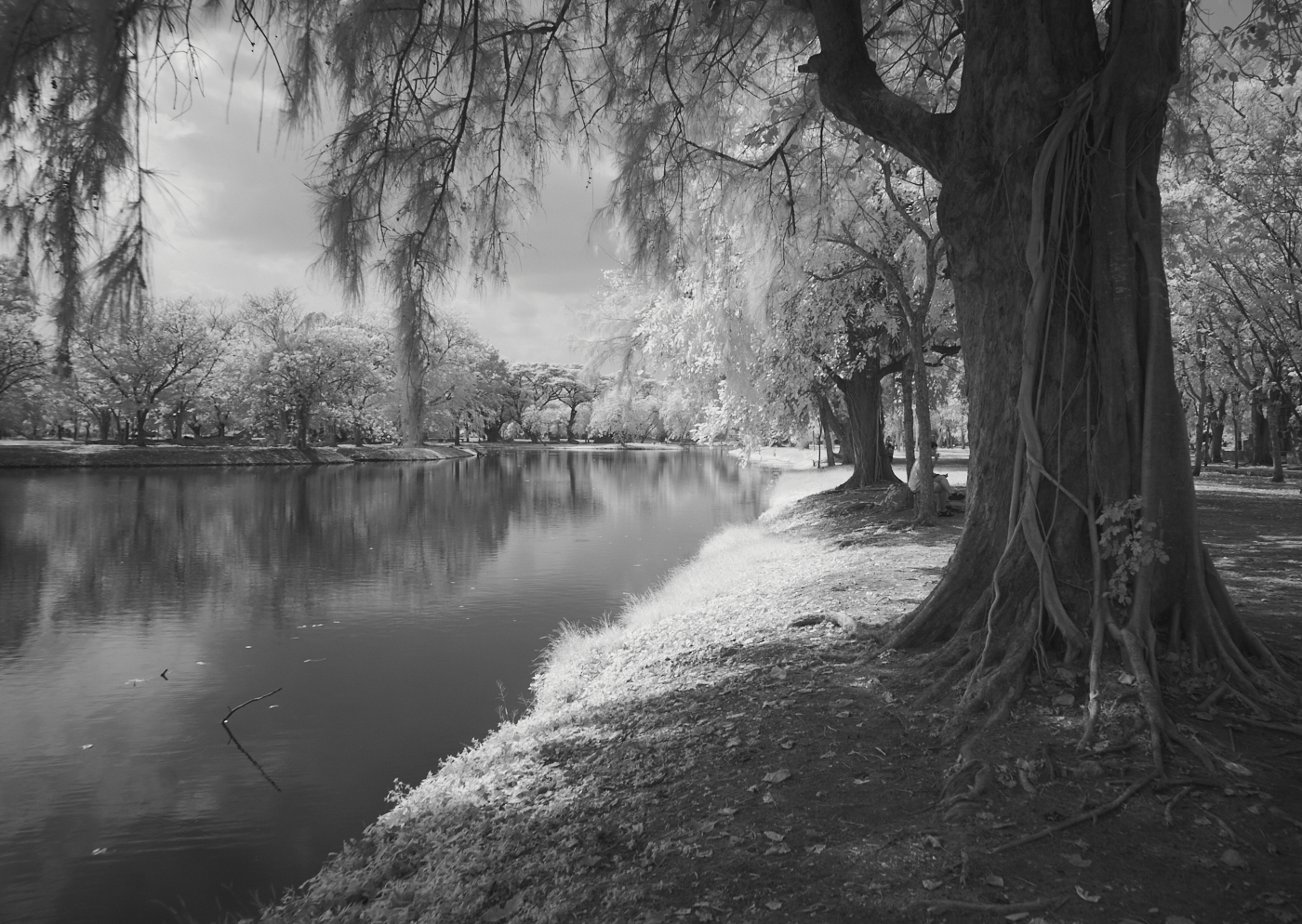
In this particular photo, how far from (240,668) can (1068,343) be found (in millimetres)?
9842

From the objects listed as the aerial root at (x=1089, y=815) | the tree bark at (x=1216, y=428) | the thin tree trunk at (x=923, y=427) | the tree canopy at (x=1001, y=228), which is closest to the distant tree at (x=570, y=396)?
the tree bark at (x=1216, y=428)

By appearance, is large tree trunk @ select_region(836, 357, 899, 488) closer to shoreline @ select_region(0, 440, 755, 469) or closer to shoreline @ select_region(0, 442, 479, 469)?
shoreline @ select_region(0, 440, 755, 469)

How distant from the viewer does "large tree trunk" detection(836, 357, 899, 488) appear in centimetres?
1797

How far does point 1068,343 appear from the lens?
435 centimetres

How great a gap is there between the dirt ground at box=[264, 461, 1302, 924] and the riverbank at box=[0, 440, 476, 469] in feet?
88.7

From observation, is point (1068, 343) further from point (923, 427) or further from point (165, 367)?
point (165, 367)

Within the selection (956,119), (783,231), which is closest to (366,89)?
(956,119)

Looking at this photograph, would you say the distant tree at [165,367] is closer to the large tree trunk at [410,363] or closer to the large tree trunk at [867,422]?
the large tree trunk at [867,422]

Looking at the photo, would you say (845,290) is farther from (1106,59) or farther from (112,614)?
(112,614)

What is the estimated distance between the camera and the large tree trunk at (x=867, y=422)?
18.0 meters

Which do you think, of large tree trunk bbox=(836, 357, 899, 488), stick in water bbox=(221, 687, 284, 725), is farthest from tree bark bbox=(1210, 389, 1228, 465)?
stick in water bbox=(221, 687, 284, 725)

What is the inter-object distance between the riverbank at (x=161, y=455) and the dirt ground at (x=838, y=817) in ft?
88.7

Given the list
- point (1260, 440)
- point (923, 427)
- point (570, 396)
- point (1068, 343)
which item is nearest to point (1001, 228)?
point (1068, 343)

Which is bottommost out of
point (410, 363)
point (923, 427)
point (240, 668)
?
point (240, 668)
